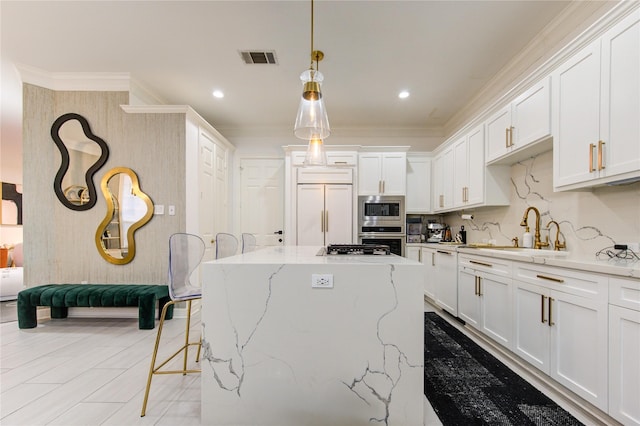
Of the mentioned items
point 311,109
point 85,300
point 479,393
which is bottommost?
point 479,393

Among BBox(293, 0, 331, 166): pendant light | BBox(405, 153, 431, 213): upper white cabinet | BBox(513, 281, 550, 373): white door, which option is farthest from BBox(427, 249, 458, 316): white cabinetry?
BBox(293, 0, 331, 166): pendant light

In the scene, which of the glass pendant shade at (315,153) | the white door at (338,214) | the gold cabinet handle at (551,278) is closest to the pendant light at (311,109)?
the glass pendant shade at (315,153)

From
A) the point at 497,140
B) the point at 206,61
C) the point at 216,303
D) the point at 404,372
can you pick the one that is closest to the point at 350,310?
the point at 404,372

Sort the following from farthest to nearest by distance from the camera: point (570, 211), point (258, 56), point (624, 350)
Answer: point (258, 56) < point (570, 211) < point (624, 350)

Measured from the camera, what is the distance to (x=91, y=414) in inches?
66.3

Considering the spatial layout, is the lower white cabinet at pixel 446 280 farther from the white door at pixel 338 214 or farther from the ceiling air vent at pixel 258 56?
the ceiling air vent at pixel 258 56

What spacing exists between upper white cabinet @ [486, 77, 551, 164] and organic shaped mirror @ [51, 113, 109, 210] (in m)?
4.63

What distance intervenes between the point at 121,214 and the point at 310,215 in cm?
258

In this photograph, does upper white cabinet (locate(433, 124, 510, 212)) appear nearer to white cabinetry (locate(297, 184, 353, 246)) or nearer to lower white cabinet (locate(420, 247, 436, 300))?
lower white cabinet (locate(420, 247, 436, 300))

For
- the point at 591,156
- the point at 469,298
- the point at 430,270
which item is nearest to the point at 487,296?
the point at 469,298

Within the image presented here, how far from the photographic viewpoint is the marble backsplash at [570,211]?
1.89m

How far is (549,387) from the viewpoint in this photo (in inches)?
74.5

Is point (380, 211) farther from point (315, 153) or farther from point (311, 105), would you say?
point (311, 105)

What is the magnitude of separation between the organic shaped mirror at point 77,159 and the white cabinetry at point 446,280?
4469mm
